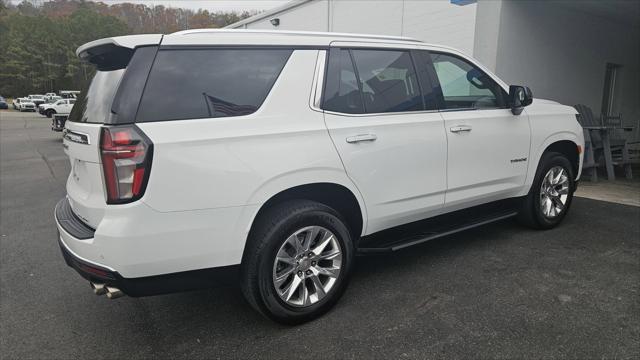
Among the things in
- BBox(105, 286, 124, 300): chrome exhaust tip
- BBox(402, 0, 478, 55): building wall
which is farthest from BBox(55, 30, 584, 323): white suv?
BBox(402, 0, 478, 55): building wall

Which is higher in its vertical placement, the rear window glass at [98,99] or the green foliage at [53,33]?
the green foliage at [53,33]

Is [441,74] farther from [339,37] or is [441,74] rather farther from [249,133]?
A: [249,133]

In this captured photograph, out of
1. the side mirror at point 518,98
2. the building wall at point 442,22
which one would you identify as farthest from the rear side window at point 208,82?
the building wall at point 442,22

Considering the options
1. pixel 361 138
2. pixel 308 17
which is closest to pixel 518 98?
pixel 361 138

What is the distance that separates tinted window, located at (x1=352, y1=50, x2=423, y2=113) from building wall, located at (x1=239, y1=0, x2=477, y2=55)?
675cm

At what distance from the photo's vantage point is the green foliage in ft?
237

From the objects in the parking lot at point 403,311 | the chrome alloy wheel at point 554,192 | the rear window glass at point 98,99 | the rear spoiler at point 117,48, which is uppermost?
the rear spoiler at point 117,48

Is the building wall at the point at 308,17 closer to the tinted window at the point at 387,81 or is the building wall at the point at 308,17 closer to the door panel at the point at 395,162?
the tinted window at the point at 387,81

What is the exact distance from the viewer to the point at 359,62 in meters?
3.24

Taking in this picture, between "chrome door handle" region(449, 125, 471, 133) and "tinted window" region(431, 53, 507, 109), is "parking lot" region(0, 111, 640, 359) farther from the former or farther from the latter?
"tinted window" region(431, 53, 507, 109)

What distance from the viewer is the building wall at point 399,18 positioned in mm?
9680

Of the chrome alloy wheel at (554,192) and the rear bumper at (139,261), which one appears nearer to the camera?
the rear bumper at (139,261)

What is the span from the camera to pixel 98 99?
2.57 metres

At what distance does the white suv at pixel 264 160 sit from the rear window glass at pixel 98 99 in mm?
14
